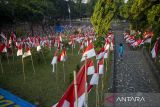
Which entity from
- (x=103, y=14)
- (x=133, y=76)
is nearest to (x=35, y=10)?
(x=103, y=14)

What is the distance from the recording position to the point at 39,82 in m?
20.1

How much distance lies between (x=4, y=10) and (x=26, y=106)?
4107cm

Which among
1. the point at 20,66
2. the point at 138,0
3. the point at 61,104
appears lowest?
the point at 20,66

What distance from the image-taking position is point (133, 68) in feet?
81.8

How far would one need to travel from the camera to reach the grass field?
1648cm

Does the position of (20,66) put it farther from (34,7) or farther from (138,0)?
(34,7)

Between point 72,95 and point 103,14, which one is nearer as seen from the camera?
point 72,95

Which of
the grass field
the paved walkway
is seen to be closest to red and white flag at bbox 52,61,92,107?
the grass field

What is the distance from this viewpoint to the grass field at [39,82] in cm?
1648

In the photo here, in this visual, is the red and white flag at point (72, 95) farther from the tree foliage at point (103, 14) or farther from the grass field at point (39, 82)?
the tree foliage at point (103, 14)

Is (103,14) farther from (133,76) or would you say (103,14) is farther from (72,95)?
(72,95)

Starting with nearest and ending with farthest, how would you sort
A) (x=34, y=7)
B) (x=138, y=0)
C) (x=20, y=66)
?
(x=138, y=0) → (x=20, y=66) → (x=34, y=7)

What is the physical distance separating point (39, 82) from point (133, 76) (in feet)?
19.9

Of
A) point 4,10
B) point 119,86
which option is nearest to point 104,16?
point 119,86
